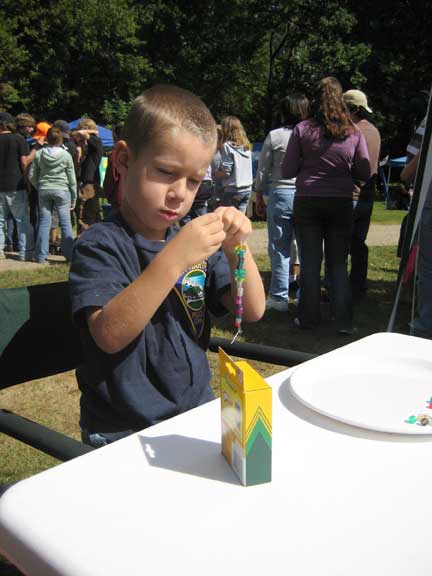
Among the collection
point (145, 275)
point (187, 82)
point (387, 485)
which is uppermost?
point (187, 82)

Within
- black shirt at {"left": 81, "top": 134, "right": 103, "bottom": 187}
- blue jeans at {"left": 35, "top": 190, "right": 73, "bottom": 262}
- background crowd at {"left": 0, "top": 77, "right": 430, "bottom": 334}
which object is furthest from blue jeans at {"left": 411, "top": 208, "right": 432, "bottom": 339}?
black shirt at {"left": 81, "top": 134, "right": 103, "bottom": 187}

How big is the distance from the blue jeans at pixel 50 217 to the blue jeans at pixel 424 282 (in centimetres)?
476

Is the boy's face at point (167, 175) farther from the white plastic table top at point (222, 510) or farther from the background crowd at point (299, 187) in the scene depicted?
the background crowd at point (299, 187)

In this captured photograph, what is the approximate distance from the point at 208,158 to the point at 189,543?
2.99 feet

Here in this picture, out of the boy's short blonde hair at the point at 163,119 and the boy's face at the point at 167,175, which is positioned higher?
the boy's short blonde hair at the point at 163,119

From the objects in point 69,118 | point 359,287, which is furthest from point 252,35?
point 359,287

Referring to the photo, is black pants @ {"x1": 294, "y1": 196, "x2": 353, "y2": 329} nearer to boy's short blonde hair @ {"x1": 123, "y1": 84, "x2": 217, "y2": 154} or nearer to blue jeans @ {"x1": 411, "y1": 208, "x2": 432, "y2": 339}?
blue jeans @ {"x1": 411, "y1": 208, "x2": 432, "y2": 339}

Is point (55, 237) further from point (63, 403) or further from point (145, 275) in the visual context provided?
point (145, 275)

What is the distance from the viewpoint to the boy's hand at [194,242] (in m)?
1.13

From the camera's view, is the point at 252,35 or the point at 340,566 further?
the point at 252,35

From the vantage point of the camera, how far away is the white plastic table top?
64 centimetres

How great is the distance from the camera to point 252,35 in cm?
2830

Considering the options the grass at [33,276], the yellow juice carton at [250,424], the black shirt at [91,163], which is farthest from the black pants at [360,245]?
the yellow juice carton at [250,424]

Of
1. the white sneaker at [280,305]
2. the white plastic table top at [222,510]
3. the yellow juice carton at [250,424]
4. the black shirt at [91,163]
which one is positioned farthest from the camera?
the black shirt at [91,163]
